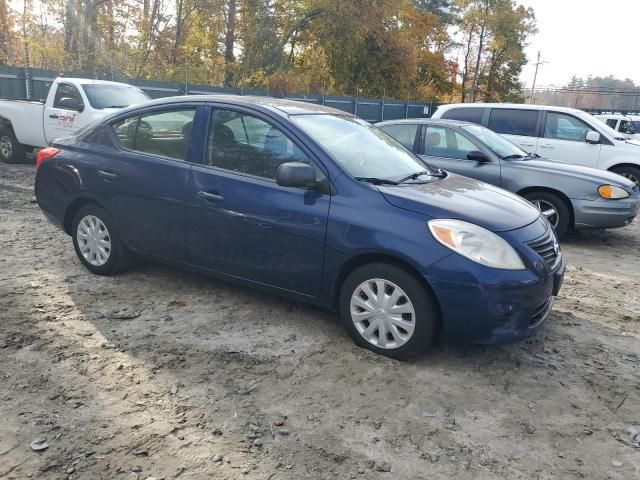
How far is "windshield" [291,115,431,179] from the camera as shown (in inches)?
155

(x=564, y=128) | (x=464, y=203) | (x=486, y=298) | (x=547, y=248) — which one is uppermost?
(x=564, y=128)

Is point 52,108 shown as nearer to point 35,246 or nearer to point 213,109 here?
point 35,246

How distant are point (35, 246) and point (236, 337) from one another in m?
3.11

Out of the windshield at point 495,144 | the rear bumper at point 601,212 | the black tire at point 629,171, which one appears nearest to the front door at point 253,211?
the windshield at point 495,144

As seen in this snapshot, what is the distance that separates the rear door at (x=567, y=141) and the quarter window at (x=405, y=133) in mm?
3154

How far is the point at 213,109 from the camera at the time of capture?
14.0ft

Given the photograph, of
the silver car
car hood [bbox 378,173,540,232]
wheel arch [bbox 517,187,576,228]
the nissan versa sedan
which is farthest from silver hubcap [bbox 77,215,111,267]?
wheel arch [bbox 517,187,576,228]

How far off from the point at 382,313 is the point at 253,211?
116cm

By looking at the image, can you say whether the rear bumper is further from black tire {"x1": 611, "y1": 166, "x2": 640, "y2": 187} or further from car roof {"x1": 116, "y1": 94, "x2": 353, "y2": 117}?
car roof {"x1": 116, "y1": 94, "x2": 353, "y2": 117}

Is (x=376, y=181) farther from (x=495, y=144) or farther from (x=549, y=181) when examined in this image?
(x=495, y=144)

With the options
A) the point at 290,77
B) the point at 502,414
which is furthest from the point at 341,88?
the point at 502,414

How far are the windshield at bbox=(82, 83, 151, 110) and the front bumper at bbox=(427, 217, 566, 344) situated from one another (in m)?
8.22

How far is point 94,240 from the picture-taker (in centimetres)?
487

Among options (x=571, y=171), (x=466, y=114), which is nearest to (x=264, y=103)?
(x=571, y=171)
